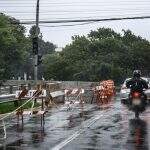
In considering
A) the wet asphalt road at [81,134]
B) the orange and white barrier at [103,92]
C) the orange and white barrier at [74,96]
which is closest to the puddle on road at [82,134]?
the wet asphalt road at [81,134]

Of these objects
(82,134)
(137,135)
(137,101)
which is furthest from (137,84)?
(82,134)

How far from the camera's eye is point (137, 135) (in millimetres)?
15594

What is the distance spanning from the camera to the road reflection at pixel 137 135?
43.4 ft

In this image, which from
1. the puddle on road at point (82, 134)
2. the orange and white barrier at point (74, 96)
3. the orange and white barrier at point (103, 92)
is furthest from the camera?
the orange and white barrier at point (103, 92)

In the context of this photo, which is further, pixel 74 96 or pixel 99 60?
pixel 99 60

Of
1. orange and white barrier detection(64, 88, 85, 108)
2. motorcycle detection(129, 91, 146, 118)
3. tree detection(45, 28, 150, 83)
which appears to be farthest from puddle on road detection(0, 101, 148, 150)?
tree detection(45, 28, 150, 83)

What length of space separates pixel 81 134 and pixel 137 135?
5.04 ft

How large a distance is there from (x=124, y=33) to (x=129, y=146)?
291 feet

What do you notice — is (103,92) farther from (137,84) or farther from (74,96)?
(137,84)

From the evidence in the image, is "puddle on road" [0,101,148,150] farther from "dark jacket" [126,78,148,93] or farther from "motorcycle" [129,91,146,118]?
"dark jacket" [126,78,148,93]

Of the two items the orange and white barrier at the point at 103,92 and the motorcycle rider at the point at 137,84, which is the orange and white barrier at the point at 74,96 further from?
the motorcycle rider at the point at 137,84

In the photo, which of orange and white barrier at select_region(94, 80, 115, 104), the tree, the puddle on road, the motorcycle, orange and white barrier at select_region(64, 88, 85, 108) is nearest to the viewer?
the puddle on road

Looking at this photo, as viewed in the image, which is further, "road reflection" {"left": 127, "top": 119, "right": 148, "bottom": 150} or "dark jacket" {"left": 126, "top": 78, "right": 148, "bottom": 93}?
"dark jacket" {"left": 126, "top": 78, "right": 148, "bottom": 93}

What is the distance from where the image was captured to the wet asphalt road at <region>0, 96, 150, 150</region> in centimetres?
1341
